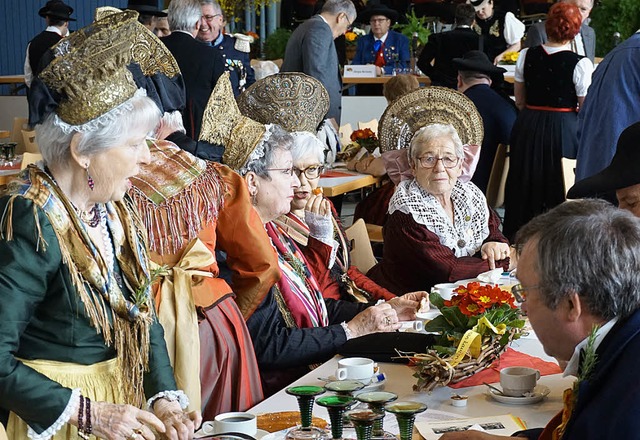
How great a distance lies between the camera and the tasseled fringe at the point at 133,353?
7.70 ft

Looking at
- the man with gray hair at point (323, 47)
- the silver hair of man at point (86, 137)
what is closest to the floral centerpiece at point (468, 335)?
the silver hair of man at point (86, 137)

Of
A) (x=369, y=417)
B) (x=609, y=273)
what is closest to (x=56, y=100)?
(x=369, y=417)

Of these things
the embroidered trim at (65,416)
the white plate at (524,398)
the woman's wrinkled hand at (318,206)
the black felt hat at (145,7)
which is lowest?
the white plate at (524,398)

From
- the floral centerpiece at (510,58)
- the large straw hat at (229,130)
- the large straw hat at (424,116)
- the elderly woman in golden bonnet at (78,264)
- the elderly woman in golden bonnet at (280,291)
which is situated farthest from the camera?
the floral centerpiece at (510,58)

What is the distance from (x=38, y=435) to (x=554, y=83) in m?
5.40

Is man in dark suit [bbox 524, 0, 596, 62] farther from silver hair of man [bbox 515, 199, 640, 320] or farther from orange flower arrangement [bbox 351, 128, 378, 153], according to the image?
silver hair of man [bbox 515, 199, 640, 320]

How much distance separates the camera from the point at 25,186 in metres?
2.17

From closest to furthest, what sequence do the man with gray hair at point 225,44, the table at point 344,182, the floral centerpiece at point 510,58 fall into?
the table at point 344,182 < the man with gray hair at point 225,44 < the floral centerpiece at point 510,58

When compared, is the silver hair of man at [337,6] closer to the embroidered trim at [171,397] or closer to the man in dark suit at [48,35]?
the man in dark suit at [48,35]

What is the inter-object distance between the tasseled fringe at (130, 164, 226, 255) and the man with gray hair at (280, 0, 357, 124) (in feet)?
17.8

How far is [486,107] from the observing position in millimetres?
7418

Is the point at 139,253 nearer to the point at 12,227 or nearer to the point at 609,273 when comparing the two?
the point at 12,227

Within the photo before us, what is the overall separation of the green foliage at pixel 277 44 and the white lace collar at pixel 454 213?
336 inches

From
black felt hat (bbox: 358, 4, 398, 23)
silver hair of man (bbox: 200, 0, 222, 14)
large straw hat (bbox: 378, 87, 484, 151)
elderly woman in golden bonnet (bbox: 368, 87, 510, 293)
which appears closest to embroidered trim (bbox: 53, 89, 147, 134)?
elderly woman in golden bonnet (bbox: 368, 87, 510, 293)
